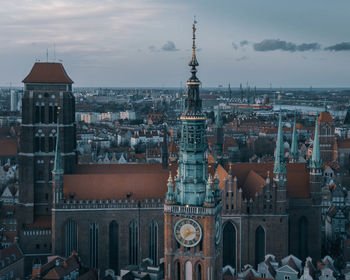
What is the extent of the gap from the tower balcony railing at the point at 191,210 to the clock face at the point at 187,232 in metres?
0.65

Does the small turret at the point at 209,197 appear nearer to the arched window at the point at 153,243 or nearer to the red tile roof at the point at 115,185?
the red tile roof at the point at 115,185

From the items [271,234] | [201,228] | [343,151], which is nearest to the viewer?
[201,228]

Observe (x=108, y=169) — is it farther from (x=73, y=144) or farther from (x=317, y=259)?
(x=317, y=259)

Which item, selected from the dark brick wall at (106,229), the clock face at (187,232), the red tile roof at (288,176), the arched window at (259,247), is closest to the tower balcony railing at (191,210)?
the clock face at (187,232)

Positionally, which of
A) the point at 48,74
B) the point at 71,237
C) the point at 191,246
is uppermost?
the point at 48,74

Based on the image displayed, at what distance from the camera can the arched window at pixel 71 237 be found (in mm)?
65500

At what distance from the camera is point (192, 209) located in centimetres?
4112

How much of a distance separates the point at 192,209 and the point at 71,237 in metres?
28.8

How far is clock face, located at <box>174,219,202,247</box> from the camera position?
41250 mm

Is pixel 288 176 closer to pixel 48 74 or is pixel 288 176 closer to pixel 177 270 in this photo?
pixel 177 270

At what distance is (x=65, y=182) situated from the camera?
66000 millimetres

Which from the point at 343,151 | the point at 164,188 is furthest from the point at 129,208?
the point at 343,151

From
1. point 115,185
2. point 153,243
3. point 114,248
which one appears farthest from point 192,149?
point 114,248

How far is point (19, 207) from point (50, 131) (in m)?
9.83
